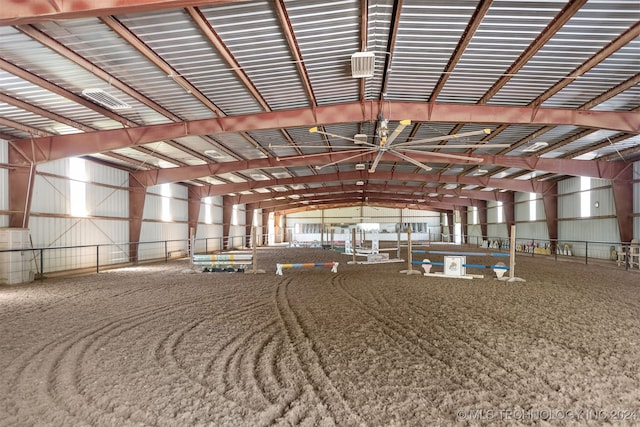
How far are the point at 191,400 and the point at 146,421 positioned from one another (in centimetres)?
41

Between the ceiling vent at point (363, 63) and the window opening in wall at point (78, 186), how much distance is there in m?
12.2

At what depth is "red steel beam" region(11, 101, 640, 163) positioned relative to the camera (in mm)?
9383

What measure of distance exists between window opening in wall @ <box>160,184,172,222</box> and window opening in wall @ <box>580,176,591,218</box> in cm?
2290

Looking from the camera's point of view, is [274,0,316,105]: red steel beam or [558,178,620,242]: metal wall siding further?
[558,178,620,242]: metal wall siding

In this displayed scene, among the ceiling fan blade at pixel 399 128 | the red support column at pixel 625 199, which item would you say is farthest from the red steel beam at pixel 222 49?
the red support column at pixel 625 199

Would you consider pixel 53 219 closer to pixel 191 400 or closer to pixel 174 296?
pixel 174 296

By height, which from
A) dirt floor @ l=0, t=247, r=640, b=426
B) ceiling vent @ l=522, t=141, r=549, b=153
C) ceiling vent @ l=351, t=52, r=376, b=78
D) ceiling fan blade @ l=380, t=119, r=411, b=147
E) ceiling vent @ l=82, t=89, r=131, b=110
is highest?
ceiling vent @ l=351, t=52, r=376, b=78

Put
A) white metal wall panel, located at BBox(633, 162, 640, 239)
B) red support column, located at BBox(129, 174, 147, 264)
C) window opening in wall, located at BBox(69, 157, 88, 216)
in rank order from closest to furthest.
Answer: window opening in wall, located at BBox(69, 157, 88, 216) < white metal wall panel, located at BBox(633, 162, 640, 239) < red support column, located at BBox(129, 174, 147, 264)

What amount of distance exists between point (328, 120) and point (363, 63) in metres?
3.40

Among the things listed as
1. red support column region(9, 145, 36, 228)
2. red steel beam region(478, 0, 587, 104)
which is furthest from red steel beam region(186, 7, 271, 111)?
red support column region(9, 145, 36, 228)

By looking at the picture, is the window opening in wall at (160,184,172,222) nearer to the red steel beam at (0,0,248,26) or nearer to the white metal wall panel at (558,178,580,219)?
the red steel beam at (0,0,248,26)

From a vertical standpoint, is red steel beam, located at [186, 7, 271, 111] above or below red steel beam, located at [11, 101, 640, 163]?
above

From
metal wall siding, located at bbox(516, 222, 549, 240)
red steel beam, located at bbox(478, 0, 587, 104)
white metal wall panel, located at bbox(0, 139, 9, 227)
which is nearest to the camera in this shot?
red steel beam, located at bbox(478, 0, 587, 104)

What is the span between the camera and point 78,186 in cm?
1359
